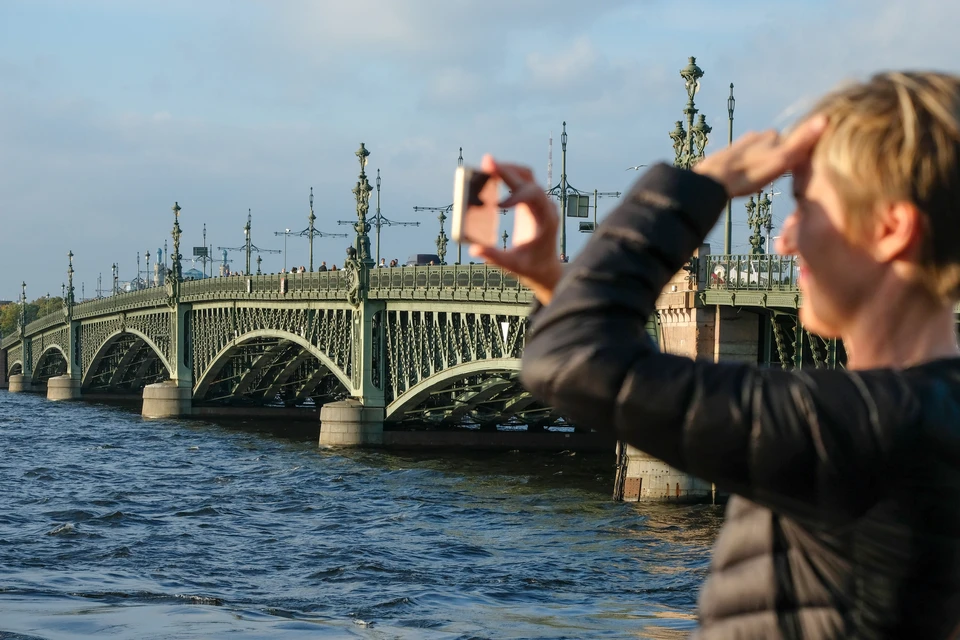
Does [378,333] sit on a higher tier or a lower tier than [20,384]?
higher

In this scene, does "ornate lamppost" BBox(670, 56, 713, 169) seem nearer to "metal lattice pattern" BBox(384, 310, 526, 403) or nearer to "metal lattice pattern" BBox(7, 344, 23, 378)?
"metal lattice pattern" BBox(384, 310, 526, 403)

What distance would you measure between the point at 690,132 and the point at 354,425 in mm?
20788

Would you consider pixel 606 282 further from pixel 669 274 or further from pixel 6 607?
pixel 6 607

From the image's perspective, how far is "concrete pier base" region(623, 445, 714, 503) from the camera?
28.0 metres

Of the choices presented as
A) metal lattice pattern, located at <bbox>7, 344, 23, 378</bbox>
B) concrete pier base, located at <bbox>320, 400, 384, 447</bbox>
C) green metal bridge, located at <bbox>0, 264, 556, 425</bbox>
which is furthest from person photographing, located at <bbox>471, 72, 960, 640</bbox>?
metal lattice pattern, located at <bbox>7, 344, 23, 378</bbox>

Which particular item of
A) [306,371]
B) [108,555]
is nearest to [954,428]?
[108,555]

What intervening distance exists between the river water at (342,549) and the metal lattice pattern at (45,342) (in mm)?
49992

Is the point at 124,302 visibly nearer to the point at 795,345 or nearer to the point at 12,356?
the point at 12,356

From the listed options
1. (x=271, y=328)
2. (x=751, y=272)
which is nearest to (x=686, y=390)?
(x=751, y=272)

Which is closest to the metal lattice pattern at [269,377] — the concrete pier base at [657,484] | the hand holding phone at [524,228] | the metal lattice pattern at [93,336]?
the metal lattice pattern at [93,336]

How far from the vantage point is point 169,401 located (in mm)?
62812

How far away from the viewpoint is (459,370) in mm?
36406

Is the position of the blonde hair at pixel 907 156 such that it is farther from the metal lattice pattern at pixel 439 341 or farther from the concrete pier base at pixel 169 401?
the concrete pier base at pixel 169 401

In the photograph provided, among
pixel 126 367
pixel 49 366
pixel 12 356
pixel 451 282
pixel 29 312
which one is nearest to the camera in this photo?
pixel 451 282
